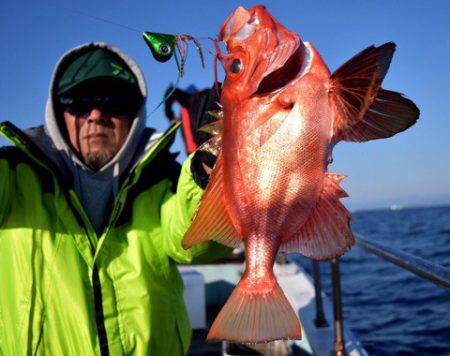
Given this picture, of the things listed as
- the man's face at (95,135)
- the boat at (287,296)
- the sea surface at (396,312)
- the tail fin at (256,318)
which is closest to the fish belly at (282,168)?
the tail fin at (256,318)

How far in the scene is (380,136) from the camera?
1269 mm

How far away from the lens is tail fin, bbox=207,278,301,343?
121 cm

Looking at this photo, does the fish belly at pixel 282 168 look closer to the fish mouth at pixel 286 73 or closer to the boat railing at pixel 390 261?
the fish mouth at pixel 286 73

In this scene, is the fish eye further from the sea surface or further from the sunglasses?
the sea surface

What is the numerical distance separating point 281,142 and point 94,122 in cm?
143

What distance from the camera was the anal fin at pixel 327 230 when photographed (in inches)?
50.9

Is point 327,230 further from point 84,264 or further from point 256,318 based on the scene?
point 84,264

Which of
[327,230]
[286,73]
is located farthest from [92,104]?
[327,230]

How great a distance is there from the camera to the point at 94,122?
91.4 inches

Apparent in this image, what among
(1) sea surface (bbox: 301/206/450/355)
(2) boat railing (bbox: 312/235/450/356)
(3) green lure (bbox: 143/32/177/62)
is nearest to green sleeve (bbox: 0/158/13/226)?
(3) green lure (bbox: 143/32/177/62)

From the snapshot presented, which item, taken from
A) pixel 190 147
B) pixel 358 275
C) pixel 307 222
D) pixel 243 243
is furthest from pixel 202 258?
pixel 358 275

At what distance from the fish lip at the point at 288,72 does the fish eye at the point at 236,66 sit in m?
0.09

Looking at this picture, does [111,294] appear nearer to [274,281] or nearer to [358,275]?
[274,281]

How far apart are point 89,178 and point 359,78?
178cm
